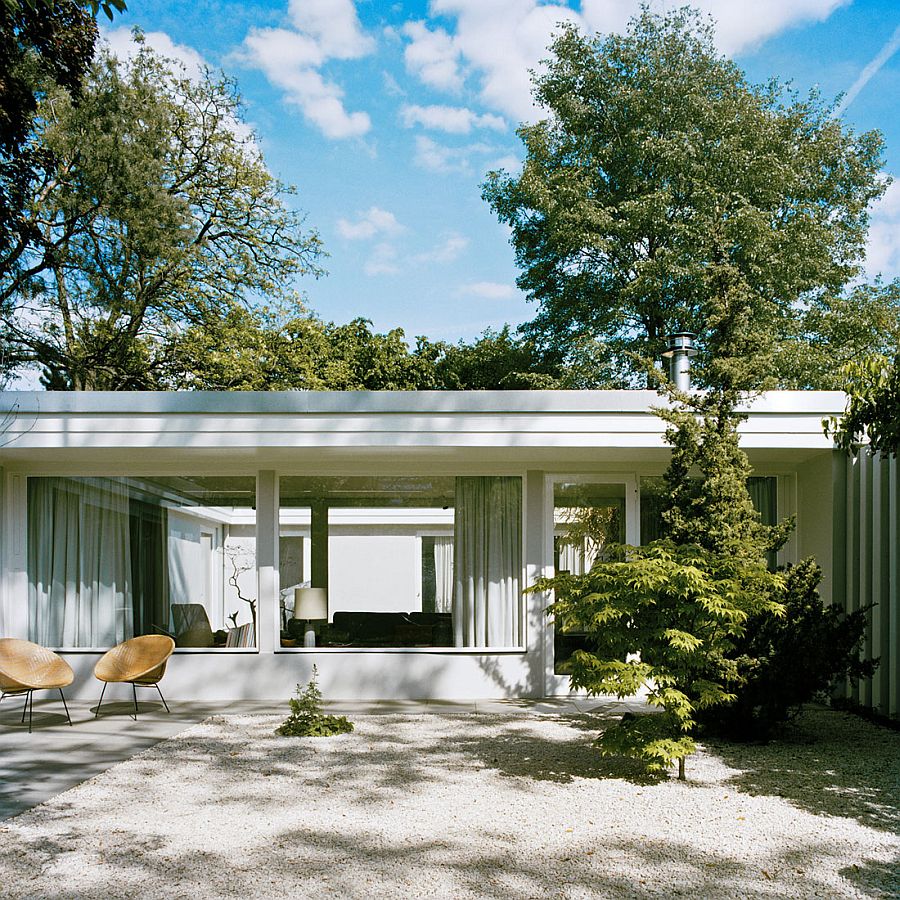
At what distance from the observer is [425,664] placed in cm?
946

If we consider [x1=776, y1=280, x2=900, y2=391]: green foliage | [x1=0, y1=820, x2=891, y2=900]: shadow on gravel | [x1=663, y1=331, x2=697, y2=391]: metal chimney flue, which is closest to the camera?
[x1=0, y1=820, x2=891, y2=900]: shadow on gravel

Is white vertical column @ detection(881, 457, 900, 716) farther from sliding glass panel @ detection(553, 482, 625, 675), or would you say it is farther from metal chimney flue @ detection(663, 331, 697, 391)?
sliding glass panel @ detection(553, 482, 625, 675)

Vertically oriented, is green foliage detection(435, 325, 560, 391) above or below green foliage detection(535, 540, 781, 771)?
above

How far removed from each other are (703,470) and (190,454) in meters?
5.30

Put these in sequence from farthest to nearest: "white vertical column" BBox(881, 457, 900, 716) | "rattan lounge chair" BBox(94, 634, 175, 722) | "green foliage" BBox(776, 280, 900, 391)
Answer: "green foliage" BBox(776, 280, 900, 391) < "rattan lounge chair" BBox(94, 634, 175, 722) < "white vertical column" BBox(881, 457, 900, 716)

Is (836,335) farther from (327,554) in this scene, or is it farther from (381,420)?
(381,420)

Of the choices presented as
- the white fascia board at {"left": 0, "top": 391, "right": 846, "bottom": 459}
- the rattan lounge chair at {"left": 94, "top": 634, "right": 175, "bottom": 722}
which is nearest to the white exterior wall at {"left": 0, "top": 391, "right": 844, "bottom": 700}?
the white fascia board at {"left": 0, "top": 391, "right": 846, "bottom": 459}

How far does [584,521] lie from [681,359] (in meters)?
2.09

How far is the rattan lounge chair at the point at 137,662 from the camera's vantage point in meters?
8.37

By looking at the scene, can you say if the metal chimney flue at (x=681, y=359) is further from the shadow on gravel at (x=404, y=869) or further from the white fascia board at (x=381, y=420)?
the shadow on gravel at (x=404, y=869)

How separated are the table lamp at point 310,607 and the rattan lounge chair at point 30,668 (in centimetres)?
241

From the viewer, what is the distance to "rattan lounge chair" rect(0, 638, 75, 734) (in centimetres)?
791

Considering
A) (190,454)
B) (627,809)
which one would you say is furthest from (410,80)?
(627,809)

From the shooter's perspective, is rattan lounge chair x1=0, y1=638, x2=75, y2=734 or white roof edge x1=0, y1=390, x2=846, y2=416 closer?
rattan lounge chair x1=0, y1=638, x2=75, y2=734
